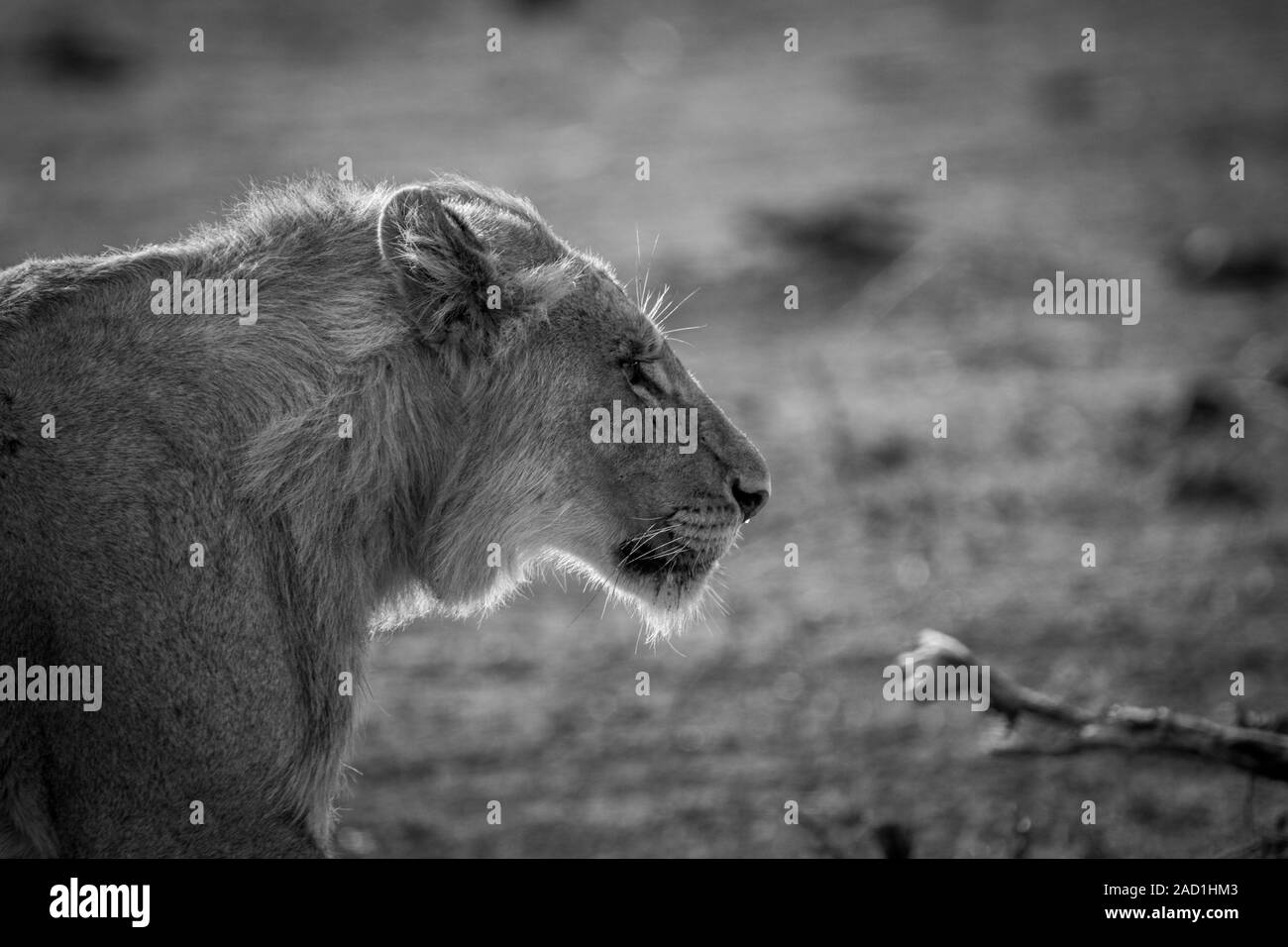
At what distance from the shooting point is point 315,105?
19.1 metres

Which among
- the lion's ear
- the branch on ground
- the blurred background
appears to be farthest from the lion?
the branch on ground

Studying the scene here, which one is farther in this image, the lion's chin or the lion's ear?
the lion's chin

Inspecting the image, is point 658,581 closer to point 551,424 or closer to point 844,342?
point 551,424

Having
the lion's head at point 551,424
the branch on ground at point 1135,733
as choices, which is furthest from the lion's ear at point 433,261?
the branch on ground at point 1135,733

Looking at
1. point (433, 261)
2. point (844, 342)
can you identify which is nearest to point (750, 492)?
point (433, 261)

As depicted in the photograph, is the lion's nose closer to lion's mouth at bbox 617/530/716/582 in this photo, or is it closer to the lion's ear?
lion's mouth at bbox 617/530/716/582

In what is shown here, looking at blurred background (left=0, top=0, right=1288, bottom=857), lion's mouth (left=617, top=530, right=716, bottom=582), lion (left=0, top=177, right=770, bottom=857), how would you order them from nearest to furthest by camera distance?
1. lion (left=0, top=177, right=770, bottom=857)
2. lion's mouth (left=617, top=530, right=716, bottom=582)
3. blurred background (left=0, top=0, right=1288, bottom=857)

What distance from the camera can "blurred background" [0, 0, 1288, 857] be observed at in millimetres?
6418

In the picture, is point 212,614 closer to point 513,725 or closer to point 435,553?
point 435,553

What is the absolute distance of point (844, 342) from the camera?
40.0 ft

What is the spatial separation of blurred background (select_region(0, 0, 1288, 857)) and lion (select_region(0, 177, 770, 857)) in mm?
675

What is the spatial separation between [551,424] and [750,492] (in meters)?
0.73

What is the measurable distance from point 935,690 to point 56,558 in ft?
15.1
